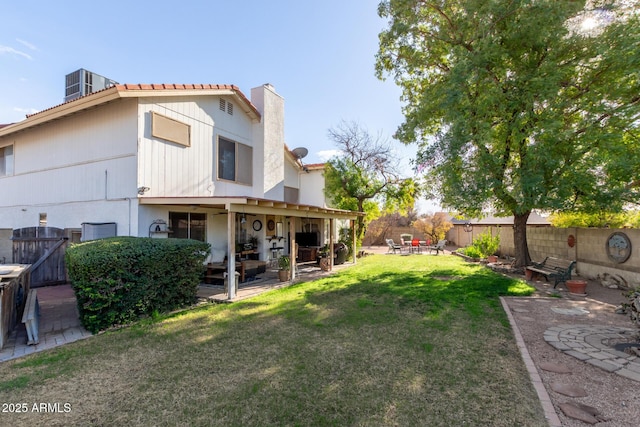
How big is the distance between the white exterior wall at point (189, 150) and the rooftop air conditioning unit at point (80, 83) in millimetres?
4371

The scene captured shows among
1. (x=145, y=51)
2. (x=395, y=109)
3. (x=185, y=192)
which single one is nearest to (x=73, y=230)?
(x=185, y=192)

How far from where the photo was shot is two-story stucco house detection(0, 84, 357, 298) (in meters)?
8.10

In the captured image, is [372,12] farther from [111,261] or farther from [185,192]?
[111,261]

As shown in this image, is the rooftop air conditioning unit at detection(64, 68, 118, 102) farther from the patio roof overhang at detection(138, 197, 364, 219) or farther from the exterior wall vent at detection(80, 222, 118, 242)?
the patio roof overhang at detection(138, 197, 364, 219)

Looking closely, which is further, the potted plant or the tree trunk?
the tree trunk

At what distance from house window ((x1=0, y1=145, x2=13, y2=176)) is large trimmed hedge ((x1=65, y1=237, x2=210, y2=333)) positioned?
32.1 ft

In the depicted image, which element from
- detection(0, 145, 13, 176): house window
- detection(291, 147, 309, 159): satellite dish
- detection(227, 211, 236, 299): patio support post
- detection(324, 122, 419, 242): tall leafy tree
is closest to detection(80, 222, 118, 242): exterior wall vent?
detection(227, 211, 236, 299): patio support post

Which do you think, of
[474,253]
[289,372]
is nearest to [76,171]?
[289,372]

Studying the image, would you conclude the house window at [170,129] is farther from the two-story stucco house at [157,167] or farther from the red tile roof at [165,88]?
the red tile roof at [165,88]

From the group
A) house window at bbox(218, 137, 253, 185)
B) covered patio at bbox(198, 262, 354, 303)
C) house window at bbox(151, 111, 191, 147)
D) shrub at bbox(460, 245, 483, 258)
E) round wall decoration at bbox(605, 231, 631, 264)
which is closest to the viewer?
covered patio at bbox(198, 262, 354, 303)

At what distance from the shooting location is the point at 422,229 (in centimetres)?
2742

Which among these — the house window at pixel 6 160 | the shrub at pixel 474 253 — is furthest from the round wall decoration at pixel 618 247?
the house window at pixel 6 160

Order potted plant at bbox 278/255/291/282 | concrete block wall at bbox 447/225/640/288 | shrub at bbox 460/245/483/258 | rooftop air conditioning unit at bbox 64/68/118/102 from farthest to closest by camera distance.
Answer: shrub at bbox 460/245/483/258, rooftop air conditioning unit at bbox 64/68/118/102, potted plant at bbox 278/255/291/282, concrete block wall at bbox 447/225/640/288

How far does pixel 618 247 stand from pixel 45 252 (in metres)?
17.3
